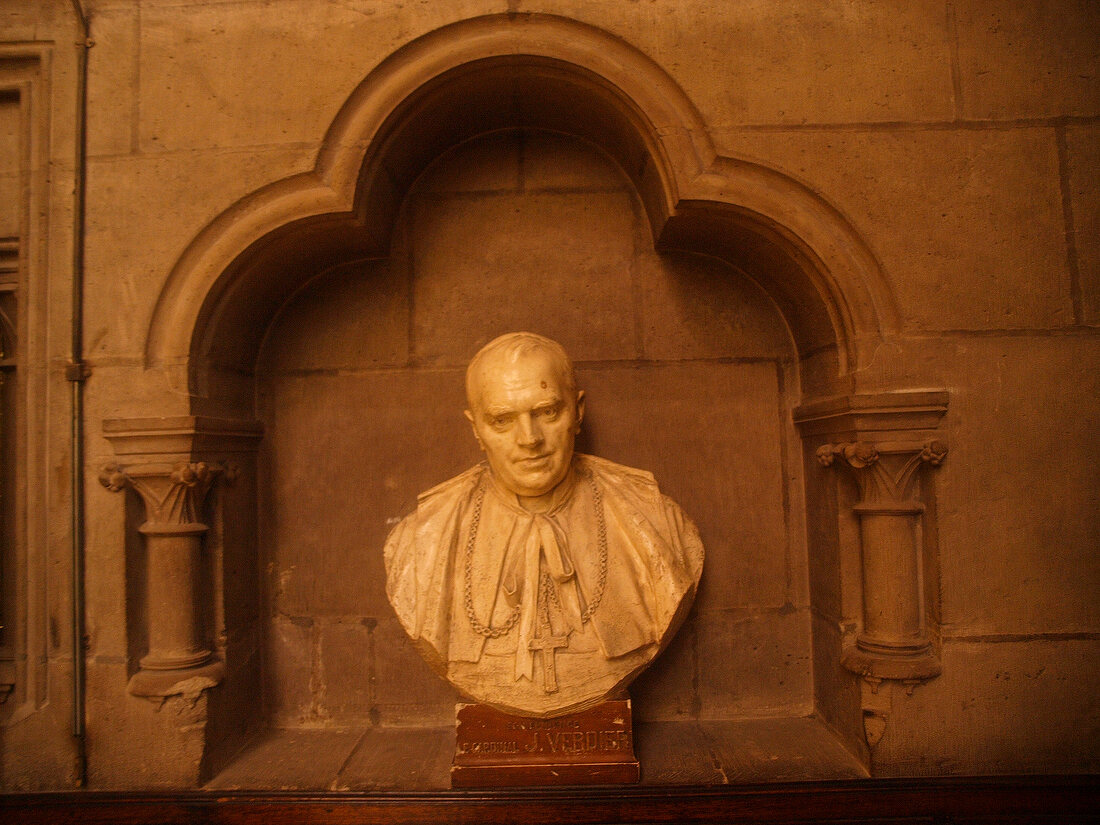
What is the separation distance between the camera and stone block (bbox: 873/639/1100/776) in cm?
230

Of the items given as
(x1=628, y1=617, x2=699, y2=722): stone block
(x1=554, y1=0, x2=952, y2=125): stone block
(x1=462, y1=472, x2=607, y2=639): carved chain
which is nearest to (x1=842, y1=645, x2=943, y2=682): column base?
(x1=628, y1=617, x2=699, y2=722): stone block

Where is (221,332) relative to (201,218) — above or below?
below

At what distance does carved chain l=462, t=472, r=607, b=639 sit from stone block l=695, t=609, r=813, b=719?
78cm

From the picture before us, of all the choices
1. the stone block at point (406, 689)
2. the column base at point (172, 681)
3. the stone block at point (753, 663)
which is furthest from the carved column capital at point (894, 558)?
the column base at point (172, 681)

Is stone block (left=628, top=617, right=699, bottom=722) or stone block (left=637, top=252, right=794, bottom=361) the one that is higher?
stone block (left=637, top=252, right=794, bottom=361)

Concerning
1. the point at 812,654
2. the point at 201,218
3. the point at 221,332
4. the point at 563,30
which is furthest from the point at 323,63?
the point at 812,654

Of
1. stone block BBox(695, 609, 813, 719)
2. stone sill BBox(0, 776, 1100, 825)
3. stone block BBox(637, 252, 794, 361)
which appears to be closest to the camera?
stone sill BBox(0, 776, 1100, 825)

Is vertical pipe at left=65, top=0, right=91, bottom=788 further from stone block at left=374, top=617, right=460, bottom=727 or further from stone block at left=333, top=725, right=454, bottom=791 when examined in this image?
stone block at left=374, top=617, right=460, bottom=727

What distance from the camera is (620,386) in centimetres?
300

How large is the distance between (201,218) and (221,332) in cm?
43

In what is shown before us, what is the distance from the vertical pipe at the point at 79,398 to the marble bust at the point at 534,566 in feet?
3.52

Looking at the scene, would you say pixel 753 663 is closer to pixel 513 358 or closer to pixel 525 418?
pixel 525 418

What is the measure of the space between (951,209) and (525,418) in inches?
64.9

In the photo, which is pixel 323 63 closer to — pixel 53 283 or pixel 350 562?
pixel 53 283
